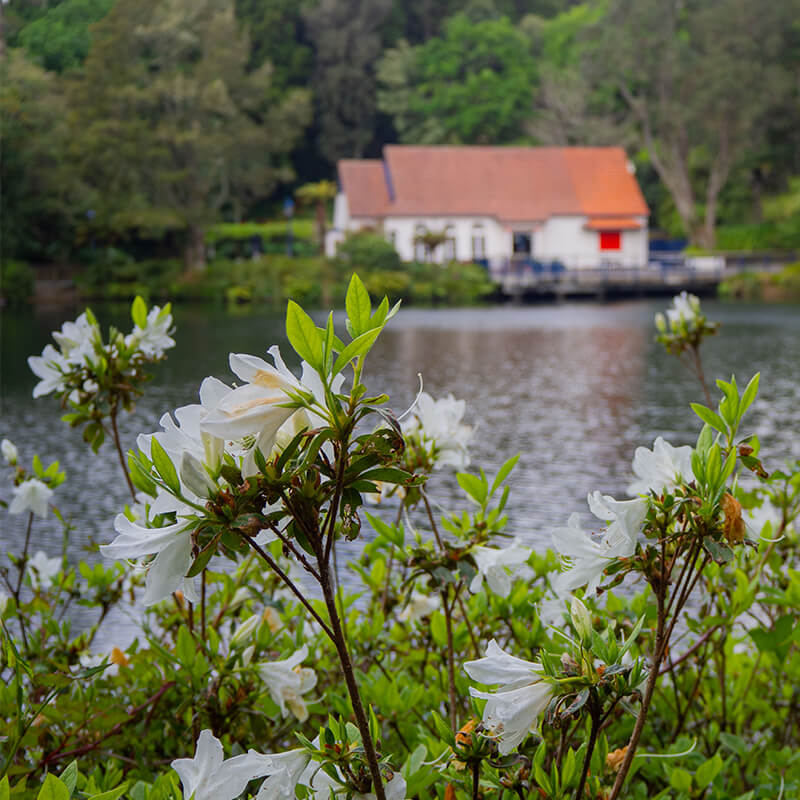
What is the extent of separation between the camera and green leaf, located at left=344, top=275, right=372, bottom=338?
0.85 meters

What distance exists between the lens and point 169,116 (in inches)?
1231

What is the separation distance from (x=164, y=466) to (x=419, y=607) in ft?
3.92

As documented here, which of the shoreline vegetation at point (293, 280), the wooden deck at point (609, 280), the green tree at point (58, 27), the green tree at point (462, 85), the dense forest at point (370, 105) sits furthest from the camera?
the green tree at point (462, 85)

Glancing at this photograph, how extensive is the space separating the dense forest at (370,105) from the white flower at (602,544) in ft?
63.6

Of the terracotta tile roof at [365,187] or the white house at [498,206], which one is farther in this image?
the white house at [498,206]

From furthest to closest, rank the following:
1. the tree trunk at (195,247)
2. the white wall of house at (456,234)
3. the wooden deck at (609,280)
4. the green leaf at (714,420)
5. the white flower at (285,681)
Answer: the white wall of house at (456,234), the tree trunk at (195,247), the wooden deck at (609,280), the white flower at (285,681), the green leaf at (714,420)

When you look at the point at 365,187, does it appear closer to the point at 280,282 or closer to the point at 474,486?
the point at 280,282

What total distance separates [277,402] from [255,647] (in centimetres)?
79

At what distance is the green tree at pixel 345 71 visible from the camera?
4153cm

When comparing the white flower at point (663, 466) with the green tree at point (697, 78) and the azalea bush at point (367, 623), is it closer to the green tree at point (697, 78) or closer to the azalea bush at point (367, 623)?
the azalea bush at point (367, 623)

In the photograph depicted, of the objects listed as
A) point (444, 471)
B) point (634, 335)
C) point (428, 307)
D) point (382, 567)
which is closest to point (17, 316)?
point (428, 307)

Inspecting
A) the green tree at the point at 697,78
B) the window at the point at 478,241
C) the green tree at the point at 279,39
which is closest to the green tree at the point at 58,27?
the window at the point at 478,241

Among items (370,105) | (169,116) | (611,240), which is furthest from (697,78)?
(169,116)

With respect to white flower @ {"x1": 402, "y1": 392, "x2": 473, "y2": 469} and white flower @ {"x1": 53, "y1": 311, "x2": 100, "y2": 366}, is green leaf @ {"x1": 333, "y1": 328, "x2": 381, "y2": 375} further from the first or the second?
white flower @ {"x1": 53, "y1": 311, "x2": 100, "y2": 366}
